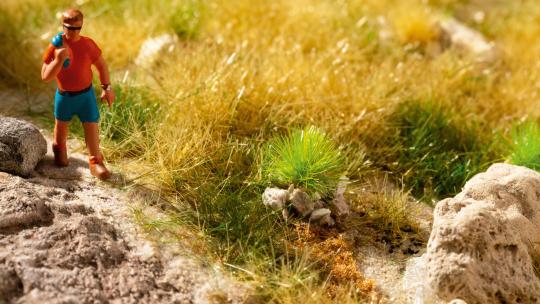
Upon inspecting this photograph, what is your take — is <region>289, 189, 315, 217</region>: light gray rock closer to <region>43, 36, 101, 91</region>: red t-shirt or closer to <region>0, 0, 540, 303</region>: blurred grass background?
<region>0, 0, 540, 303</region>: blurred grass background

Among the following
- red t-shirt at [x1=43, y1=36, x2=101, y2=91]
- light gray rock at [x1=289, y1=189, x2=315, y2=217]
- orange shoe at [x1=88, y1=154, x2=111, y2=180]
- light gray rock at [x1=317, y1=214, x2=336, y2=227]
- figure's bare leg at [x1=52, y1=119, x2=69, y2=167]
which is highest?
red t-shirt at [x1=43, y1=36, x2=101, y2=91]

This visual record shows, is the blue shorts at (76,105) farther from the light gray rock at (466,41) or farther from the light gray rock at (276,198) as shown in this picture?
the light gray rock at (466,41)

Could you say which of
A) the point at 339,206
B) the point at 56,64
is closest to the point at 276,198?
the point at 339,206

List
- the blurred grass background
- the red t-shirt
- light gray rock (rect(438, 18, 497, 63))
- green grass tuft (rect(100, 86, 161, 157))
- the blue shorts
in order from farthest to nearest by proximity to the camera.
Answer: light gray rock (rect(438, 18, 497, 63)), green grass tuft (rect(100, 86, 161, 157)), the blurred grass background, the blue shorts, the red t-shirt

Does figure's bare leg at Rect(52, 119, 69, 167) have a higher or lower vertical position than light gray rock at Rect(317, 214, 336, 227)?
higher

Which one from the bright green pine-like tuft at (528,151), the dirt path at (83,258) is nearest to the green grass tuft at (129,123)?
the dirt path at (83,258)

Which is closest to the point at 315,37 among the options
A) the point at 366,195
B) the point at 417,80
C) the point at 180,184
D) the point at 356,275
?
the point at 417,80

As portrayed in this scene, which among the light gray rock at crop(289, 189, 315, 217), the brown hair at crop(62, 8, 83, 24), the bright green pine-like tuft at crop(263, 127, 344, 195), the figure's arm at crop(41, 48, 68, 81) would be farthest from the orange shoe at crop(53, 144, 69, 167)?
the light gray rock at crop(289, 189, 315, 217)

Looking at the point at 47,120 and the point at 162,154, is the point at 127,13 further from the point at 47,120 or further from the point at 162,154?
the point at 162,154
